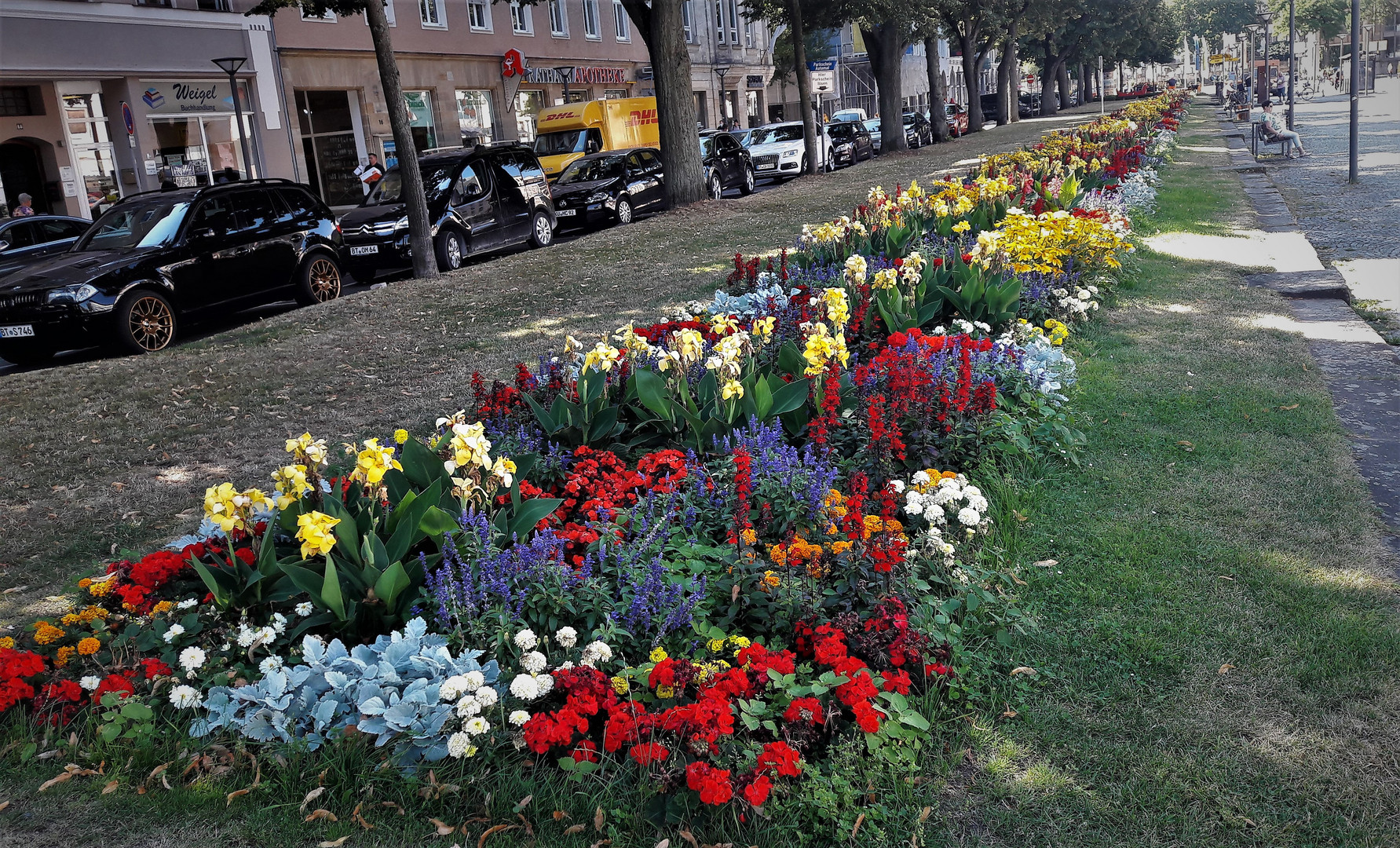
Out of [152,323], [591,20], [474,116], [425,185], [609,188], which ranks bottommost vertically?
[152,323]

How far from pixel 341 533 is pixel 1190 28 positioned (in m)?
142

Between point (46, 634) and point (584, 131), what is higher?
point (584, 131)

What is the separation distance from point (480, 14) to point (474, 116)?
10.5ft

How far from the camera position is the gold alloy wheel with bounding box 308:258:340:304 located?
13602mm

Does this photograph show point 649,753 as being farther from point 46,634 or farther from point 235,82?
point 235,82

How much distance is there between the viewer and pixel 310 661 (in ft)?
11.3

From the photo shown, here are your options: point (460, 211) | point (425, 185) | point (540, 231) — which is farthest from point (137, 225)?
point (540, 231)

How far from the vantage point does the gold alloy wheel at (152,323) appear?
1134 cm

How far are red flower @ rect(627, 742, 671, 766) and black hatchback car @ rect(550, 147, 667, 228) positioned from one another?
17.6 meters

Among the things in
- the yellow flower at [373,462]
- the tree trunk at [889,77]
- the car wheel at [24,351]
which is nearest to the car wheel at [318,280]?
the car wheel at [24,351]

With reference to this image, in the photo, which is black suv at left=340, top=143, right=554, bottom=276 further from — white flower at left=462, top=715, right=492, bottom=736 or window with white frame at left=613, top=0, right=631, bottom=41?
window with white frame at left=613, top=0, right=631, bottom=41

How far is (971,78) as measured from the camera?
4959 centimetres

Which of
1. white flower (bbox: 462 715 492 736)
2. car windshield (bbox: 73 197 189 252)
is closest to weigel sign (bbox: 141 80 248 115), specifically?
car windshield (bbox: 73 197 189 252)


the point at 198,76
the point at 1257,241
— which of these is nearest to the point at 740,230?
the point at 1257,241
